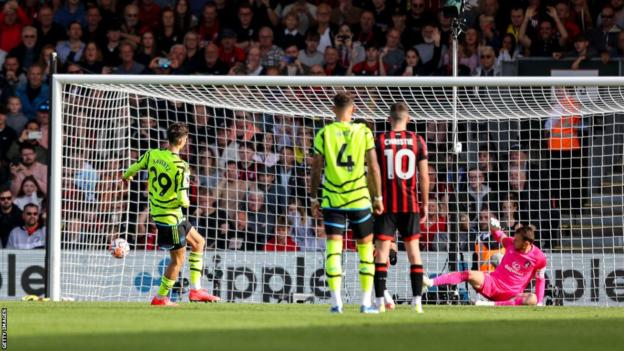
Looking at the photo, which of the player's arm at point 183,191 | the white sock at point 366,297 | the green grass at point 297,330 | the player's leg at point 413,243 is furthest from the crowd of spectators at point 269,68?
the white sock at point 366,297

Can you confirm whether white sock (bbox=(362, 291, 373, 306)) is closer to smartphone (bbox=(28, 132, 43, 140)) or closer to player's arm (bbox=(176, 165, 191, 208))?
player's arm (bbox=(176, 165, 191, 208))

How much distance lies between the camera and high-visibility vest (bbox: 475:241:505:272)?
689 inches

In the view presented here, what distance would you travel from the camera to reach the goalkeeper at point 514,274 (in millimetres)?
15977

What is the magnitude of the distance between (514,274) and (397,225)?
4.44 metres

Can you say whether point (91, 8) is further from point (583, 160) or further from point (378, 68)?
point (583, 160)

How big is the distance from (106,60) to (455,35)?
20.6 feet

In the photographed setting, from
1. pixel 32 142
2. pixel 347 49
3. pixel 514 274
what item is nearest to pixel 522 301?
pixel 514 274

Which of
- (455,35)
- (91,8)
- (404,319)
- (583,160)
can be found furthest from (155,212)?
(91,8)

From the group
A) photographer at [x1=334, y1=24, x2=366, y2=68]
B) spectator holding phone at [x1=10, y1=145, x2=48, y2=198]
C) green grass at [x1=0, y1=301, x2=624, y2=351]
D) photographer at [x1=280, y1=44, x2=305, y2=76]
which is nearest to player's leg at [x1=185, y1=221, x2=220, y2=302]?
green grass at [x1=0, y1=301, x2=624, y2=351]

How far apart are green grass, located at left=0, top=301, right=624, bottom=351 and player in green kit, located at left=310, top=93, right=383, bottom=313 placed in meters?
0.49

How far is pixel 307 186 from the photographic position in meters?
17.8

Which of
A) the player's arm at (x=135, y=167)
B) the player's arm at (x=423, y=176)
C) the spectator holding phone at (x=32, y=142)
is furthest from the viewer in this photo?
the spectator holding phone at (x=32, y=142)

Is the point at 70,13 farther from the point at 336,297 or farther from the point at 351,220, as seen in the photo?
the point at 336,297

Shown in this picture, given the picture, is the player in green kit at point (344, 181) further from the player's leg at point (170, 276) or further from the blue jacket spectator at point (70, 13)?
the blue jacket spectator at point (70, 13)
